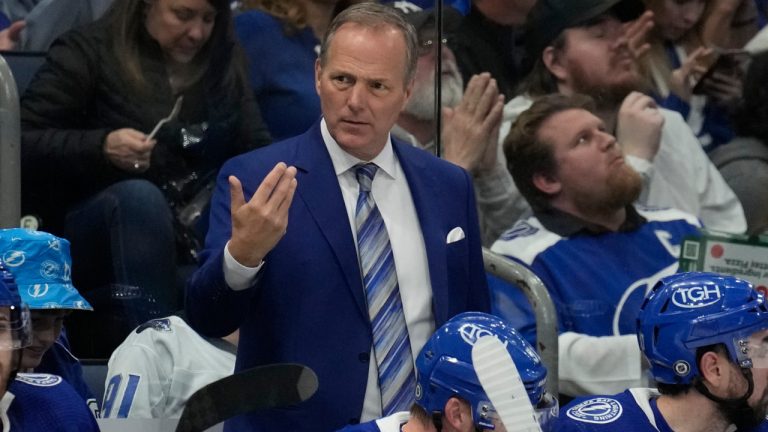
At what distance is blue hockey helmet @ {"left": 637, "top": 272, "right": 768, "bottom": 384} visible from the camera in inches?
112

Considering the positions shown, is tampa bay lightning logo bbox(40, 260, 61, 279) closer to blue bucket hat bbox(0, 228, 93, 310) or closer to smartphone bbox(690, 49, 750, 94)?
blue bucket hat bbox(0, 228, 93, 310)

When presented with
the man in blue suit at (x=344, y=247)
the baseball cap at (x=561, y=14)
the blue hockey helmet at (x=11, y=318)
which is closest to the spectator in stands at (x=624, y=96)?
the baseball cap at (x=561, y=14)

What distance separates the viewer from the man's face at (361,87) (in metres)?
→ 2.99

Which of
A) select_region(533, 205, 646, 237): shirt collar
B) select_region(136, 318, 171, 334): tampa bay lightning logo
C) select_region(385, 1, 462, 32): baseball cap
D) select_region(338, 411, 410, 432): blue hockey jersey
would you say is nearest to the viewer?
select_region(338, 411, 410, 432): blue hockey jersey

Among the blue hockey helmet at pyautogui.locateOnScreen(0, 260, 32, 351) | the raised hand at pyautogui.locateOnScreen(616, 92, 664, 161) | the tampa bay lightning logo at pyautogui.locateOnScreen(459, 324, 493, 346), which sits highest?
the blue hockey helmet at pyautogui.locateOnScreen(0, 260, 32, 351)

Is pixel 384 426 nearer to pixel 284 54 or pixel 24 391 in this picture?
pixel 24 391

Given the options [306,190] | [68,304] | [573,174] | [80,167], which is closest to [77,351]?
[80,167]

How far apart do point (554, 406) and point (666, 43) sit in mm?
2553

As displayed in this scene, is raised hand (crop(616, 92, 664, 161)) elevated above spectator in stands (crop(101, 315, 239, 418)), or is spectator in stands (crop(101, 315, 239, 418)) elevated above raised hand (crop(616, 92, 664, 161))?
raised hand (crop(616, 92, 664, 161))

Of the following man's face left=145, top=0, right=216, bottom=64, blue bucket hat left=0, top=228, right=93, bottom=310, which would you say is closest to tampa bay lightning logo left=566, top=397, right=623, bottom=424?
blue bucket hat left=0, top=228, right=93, bottom=310

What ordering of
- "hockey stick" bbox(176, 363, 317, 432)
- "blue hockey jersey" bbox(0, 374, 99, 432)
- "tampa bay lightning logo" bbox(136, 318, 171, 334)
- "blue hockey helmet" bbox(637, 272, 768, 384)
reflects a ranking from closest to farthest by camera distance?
1. "hockey stick" bbox(176, 363, 317, 432)
2. "blue hockey jersey" bbox(0, 374, 99, 432)
3. "blue hockey helmet" bbox(637, 272, 768, 384)
4. "tampa bay lightning logo" bbox(136, 318, 171, 334)

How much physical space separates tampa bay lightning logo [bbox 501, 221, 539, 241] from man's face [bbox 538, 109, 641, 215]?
5.8 inches

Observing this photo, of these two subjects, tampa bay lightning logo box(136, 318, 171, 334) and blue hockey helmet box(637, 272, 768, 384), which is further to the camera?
tampa bay lightning logo box(136, 318, 171, 334)

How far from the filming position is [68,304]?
9.97 feet
